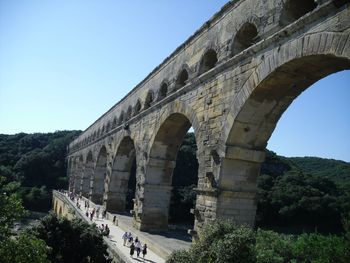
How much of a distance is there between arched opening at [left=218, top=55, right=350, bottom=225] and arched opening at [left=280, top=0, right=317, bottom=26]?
4.54 feet

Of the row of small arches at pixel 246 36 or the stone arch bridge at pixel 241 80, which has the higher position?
the row of small arches at pixel 246 36

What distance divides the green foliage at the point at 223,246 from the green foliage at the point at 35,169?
159 ft

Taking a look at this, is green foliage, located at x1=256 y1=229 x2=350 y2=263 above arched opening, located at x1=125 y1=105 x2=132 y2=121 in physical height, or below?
below

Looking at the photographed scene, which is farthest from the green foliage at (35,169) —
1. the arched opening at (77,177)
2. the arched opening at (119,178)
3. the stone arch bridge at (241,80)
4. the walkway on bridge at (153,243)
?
the stone arch bridge at (241,80)

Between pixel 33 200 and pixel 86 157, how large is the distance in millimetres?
17503

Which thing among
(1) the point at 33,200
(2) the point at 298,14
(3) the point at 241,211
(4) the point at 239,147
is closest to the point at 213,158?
(4) the point at 239,147

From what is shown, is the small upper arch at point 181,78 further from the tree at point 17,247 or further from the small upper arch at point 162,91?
the tree at point 17,247

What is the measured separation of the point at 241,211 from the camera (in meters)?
10.4

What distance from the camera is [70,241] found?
1341 cm

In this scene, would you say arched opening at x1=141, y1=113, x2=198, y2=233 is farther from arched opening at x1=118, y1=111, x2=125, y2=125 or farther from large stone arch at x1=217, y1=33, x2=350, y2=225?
arched opening at x1=118, y1=111, x2=125, y2=125

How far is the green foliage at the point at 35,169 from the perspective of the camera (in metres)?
52.1

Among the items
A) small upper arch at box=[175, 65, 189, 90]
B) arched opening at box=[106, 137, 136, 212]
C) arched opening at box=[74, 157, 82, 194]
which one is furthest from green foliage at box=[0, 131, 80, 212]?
small upper arch at box=[175, 65, 189, 90]

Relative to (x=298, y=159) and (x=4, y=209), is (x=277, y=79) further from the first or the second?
(x=298, y=159)

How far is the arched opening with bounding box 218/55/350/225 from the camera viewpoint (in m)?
9.08
